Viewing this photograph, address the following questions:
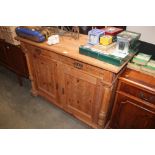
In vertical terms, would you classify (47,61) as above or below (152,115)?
above

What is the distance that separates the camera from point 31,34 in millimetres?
1464

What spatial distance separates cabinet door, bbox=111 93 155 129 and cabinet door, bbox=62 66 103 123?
0.19 meters

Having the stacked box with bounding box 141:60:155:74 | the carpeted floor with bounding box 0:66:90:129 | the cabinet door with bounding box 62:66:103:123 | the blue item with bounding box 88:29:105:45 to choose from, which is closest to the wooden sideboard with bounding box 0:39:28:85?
the carpeted floor with bounding box 0:66:90:129

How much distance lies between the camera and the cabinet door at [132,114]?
1.20 meters

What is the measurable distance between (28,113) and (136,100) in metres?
1.35

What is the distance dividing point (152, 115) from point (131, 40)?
2.06ft

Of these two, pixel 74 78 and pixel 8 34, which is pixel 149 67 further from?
pixel 8 34

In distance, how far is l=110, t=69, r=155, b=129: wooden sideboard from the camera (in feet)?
3.72

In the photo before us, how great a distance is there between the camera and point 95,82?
1.29m

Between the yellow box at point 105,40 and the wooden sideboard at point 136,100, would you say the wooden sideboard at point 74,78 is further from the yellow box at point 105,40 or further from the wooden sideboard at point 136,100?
the yellow box at point 105,40

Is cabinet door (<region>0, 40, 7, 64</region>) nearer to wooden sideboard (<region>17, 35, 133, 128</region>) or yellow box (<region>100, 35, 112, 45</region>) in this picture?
wooden sideboard (<region>17, 35, 133, 128</region>)

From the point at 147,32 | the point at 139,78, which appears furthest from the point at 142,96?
the point at 147,32
